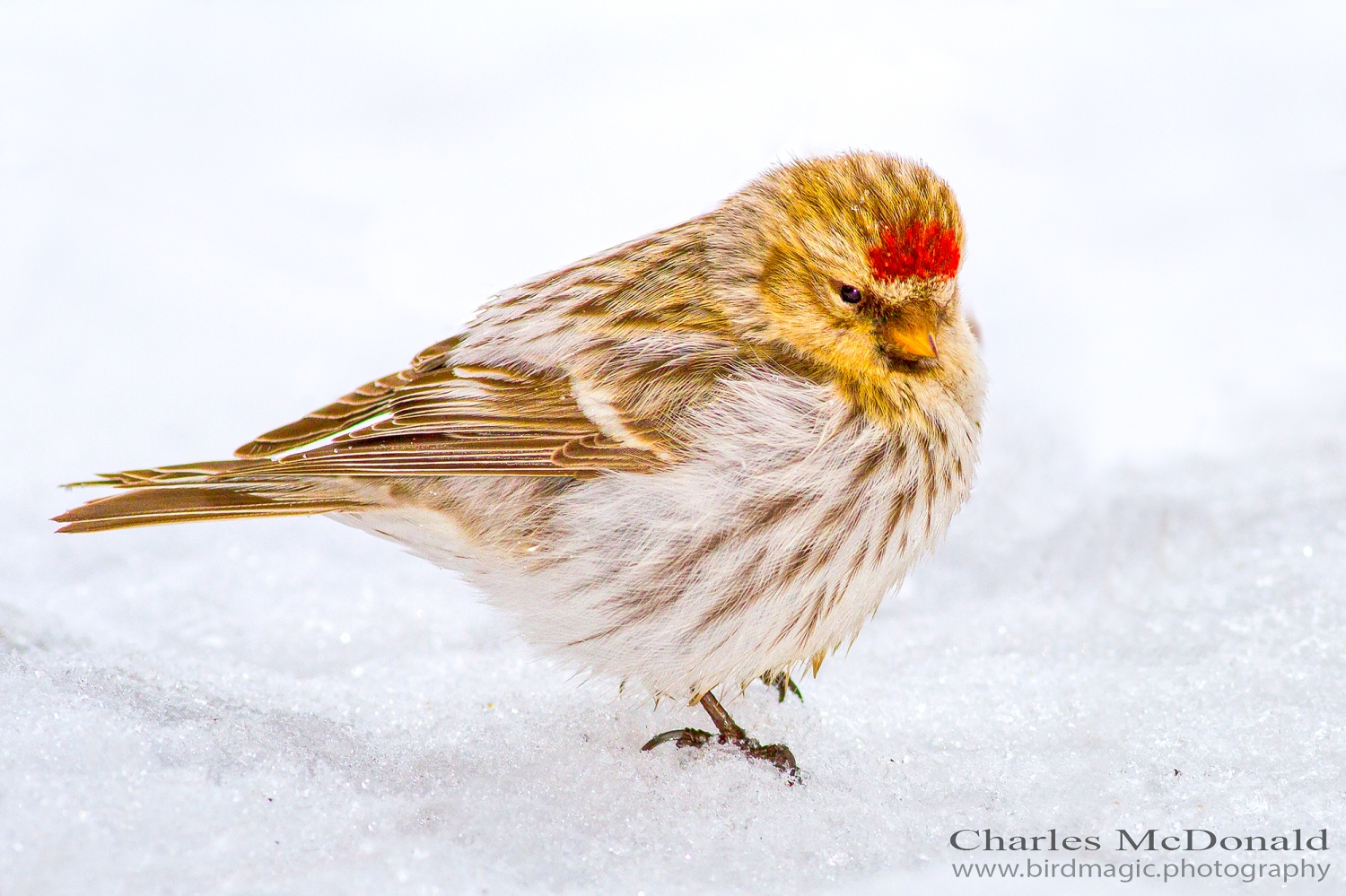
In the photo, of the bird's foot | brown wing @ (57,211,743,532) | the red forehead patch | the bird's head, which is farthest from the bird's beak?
the bird's foot

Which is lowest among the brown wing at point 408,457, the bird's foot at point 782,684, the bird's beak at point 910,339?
the bird's foot at point 782,684

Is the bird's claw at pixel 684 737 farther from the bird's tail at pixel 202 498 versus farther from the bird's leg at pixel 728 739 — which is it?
the bird's tail at pixel 202 498

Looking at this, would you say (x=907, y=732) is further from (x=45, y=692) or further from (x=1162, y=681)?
(x=45, y=692)

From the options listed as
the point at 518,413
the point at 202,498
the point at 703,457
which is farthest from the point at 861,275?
the point at 202,498

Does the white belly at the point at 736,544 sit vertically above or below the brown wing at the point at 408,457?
below

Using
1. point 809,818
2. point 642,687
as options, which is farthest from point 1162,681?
point 642,687

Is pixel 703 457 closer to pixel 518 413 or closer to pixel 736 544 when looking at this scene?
pixel 736 544

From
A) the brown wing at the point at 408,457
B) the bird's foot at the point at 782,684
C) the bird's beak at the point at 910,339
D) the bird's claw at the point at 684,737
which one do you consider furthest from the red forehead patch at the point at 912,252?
the bird's claw at the point at 684,737

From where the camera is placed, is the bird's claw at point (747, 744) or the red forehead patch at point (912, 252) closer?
the red forehead patch at point (912, 252)
